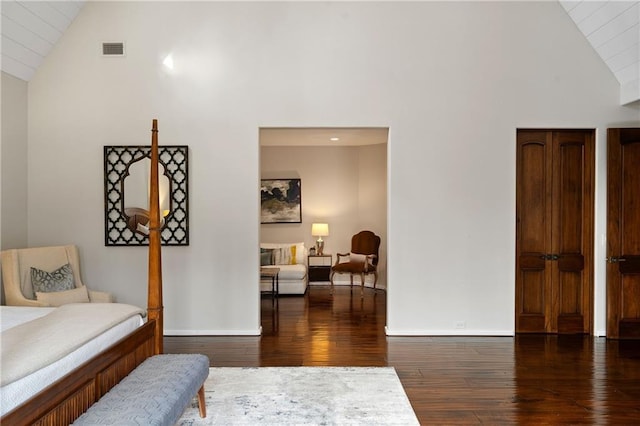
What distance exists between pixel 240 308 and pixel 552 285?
3506 millimetres

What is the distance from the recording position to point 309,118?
4664 mm

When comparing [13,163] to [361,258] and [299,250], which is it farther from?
[361,258]

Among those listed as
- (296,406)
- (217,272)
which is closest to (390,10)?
(217,272)

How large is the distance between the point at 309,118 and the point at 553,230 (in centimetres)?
301

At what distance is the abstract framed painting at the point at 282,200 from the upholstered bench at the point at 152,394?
5.54 m

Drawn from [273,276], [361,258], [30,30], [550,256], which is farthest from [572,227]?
[30,30]

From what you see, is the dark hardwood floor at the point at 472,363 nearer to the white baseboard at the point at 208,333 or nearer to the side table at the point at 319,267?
the white baseboard at the point at 208,333

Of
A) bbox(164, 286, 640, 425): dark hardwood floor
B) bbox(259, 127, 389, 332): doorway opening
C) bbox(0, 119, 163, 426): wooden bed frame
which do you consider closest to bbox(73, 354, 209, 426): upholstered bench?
bbox(0, 119, 163, 426): wooden bed frame

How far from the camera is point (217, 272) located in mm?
4684

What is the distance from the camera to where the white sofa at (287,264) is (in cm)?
692

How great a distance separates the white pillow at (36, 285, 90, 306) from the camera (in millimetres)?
3920

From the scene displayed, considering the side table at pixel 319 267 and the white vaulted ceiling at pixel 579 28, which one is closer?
the white vaulted ceiling at pixel 579 28

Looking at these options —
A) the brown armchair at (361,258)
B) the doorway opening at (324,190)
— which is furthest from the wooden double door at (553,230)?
the doorway opening at (324,190)

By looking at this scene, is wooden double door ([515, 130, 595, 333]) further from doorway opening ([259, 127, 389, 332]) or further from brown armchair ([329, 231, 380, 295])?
doorway opening ([259, 127, 389, 332])
